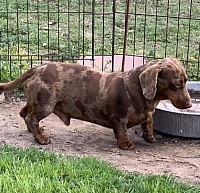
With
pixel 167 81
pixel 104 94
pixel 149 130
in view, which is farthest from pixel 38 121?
pixel 167 81

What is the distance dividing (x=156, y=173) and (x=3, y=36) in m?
4.83

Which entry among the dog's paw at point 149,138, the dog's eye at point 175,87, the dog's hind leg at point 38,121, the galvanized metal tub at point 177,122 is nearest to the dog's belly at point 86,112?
the dog's hind leg at point 38,121

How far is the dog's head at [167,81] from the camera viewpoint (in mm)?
5590

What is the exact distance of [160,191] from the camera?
4438mm

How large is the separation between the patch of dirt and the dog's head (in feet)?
1.66

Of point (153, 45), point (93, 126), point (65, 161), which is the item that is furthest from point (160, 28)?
point (65, 161)

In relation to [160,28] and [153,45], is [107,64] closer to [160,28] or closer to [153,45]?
[153,45]

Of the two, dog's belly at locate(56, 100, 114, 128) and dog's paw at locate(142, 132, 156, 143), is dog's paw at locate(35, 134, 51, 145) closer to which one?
dog's belly at locate(56, 100, 114, 128)

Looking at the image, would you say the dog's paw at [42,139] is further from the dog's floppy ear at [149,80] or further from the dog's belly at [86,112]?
the dog's floppy ear at [149,80]

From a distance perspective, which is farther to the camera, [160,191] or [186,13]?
[186,13]

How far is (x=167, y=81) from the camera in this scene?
563 cm

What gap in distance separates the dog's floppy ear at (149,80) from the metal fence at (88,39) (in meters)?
1.77

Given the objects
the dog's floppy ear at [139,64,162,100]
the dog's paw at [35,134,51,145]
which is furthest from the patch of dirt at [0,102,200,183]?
the dog's floppy ear at [139,64,162,100]

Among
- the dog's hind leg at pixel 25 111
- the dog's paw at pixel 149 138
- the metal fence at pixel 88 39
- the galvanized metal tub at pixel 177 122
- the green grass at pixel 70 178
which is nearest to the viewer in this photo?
the green grass at pixel 70 178
